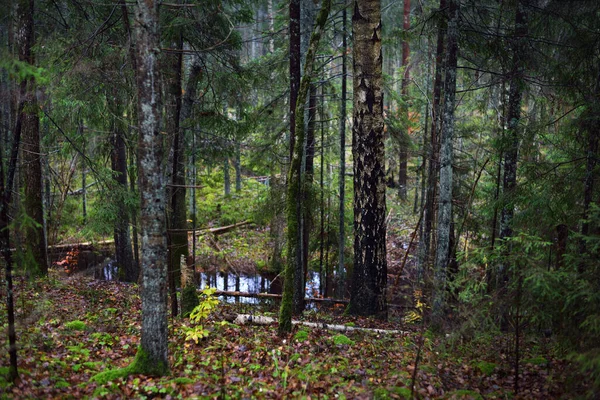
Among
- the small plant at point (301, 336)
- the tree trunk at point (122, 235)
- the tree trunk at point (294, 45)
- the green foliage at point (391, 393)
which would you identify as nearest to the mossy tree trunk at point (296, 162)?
the small plant at point (301, 336)

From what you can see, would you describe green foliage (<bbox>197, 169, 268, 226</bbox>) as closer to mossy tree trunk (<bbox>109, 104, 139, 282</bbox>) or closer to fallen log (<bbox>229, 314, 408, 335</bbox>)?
mossy tree trunk (<bbox>109, 104, 139, 282</bbox>)

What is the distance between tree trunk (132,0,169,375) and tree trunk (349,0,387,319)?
4.90m

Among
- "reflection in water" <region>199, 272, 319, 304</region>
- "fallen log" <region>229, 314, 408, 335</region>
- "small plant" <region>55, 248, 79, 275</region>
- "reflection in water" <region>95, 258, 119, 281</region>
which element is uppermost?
"fallen log" <region>229, 314, 408, 335</region>

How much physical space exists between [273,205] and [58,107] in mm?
6716

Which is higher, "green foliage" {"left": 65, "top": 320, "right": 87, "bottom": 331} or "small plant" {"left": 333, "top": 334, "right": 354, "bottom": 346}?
"green foliage" {"left": 65, "top": 320, "right": 87, "bottom": 331}

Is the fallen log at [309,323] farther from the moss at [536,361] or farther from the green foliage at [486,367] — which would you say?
the moss at [536,361]

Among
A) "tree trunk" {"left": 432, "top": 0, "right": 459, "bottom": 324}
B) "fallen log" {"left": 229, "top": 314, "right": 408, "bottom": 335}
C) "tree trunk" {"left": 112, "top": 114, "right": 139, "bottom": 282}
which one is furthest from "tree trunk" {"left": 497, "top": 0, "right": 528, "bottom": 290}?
"tree trunk" {"left": 112, "top": 114, "right": 139, "bottom": 282}

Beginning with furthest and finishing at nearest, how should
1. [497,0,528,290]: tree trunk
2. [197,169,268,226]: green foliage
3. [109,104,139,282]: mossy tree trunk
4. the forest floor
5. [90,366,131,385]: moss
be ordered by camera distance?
[197,169,268,226]: green foliage
[109,104,139,282]: mossy tree trunk
[497,0,528,290]: tree trunk
[90,366,131,385]: moss
the forest floor

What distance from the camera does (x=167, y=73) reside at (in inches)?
393

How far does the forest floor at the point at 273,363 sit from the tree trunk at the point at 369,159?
1.00 m

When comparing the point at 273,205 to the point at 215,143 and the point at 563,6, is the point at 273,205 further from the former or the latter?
the point at 563,6

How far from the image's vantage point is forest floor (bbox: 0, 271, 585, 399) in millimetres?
5430

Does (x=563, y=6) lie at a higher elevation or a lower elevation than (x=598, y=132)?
higher

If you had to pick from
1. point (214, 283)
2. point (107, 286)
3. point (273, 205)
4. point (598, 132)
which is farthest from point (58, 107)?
point (598, 132)
